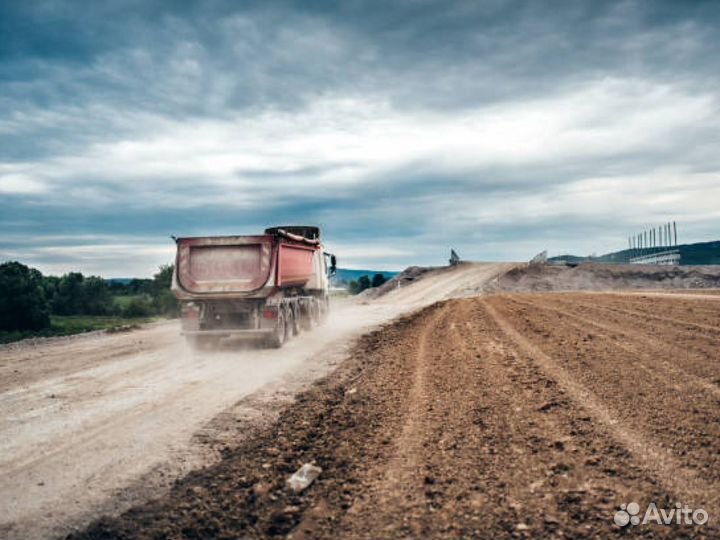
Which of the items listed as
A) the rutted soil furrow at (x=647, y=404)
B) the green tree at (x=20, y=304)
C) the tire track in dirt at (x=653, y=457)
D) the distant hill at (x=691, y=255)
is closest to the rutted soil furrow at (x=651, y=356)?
the rutted soil furrow at (x=647, y=404)

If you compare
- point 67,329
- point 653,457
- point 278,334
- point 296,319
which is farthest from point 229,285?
point 67,329

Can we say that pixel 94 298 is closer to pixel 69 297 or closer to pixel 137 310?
pixel 69 297

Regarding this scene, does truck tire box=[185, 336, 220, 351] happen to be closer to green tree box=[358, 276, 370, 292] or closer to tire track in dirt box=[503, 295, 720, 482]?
tire track in dirt box=[503, 295, 720, 482]

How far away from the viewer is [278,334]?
14234 mm

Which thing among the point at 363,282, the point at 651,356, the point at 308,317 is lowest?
the point at 651,356

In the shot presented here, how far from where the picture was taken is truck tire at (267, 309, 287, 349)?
14148mm

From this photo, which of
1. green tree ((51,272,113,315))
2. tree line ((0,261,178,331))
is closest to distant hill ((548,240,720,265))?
tree line ((0,261,178,331))

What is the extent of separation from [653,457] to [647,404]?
2.00m

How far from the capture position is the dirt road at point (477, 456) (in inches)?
161

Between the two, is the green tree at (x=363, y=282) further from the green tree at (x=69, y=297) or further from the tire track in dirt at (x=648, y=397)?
the tire track in dirt at (x=648, y=397)

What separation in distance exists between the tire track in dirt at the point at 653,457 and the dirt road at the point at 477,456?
0.6 inches

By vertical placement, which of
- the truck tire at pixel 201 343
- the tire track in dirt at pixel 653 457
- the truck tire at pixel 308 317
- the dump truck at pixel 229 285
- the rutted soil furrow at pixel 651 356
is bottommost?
the tire track in dirt at pixel 653 457

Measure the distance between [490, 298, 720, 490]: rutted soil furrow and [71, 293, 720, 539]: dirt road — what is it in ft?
0.09

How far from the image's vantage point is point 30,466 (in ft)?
18.7
